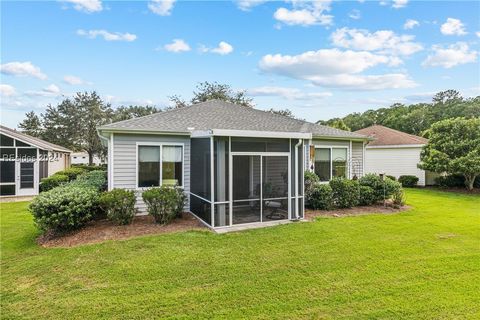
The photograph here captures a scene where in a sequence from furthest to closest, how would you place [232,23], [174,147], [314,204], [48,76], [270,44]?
[48,76] → [270,44] → [232,23] → [314,204] → [174,147]

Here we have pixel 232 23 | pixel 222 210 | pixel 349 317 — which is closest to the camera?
pixel 349 317

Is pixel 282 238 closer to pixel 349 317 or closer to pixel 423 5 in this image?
pixel 349 317

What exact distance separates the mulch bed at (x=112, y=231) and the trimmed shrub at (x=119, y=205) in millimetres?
234

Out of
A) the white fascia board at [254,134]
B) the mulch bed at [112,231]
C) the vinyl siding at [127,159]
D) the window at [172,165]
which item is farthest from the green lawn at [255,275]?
the window at [172,165]

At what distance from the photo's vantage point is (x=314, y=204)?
10.7 m

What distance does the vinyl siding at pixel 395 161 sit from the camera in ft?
64.9

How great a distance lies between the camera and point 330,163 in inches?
486

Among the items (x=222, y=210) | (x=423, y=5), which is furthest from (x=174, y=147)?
(x=423, y=5)

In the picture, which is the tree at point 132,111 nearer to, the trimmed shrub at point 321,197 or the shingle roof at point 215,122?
the shingle roof at point 215,122

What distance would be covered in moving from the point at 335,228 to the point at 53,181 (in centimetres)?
1466

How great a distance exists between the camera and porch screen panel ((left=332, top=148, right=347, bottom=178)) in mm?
12406

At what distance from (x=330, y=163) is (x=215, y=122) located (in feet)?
17.6

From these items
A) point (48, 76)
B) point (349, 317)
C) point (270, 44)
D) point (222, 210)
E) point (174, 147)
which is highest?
point (270, 44)

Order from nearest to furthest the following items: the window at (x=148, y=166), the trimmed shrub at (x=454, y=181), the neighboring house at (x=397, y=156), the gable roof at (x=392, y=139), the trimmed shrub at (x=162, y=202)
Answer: the trimmed shrub at (x=162, y=202) → the window at (x=148, y=166) → the trimmed shrub at (x=454, y=181) → the neighboring house at (x=397, y=156) → the gable roof at (x=392, y=139)
